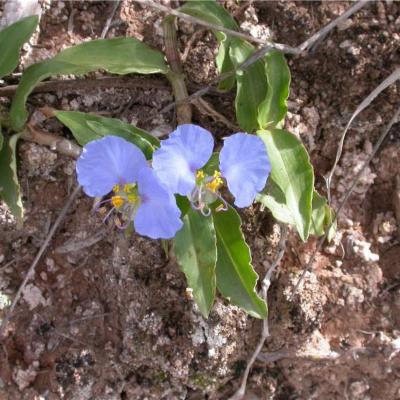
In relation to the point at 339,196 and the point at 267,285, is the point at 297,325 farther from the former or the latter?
the point at 339,196

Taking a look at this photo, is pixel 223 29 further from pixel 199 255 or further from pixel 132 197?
pixel 199 255

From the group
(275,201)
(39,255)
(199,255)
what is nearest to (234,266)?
(199,255)

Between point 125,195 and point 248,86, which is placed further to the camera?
point 248,86

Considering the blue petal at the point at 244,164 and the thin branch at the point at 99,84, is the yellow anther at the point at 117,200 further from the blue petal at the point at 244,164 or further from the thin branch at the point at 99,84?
the thin branch at the point at 99,84

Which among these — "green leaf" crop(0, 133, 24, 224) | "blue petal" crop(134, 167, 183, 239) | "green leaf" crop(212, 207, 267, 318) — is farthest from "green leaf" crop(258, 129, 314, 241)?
"green leaf" crop(0, 133, 24, 224)

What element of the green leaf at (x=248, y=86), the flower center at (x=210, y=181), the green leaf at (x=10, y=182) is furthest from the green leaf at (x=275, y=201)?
the green leaf at (x=10, y=182)

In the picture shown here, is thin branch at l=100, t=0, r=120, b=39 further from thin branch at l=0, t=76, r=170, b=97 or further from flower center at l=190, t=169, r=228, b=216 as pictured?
flower center at l=190, t=169, r=228, b=216
